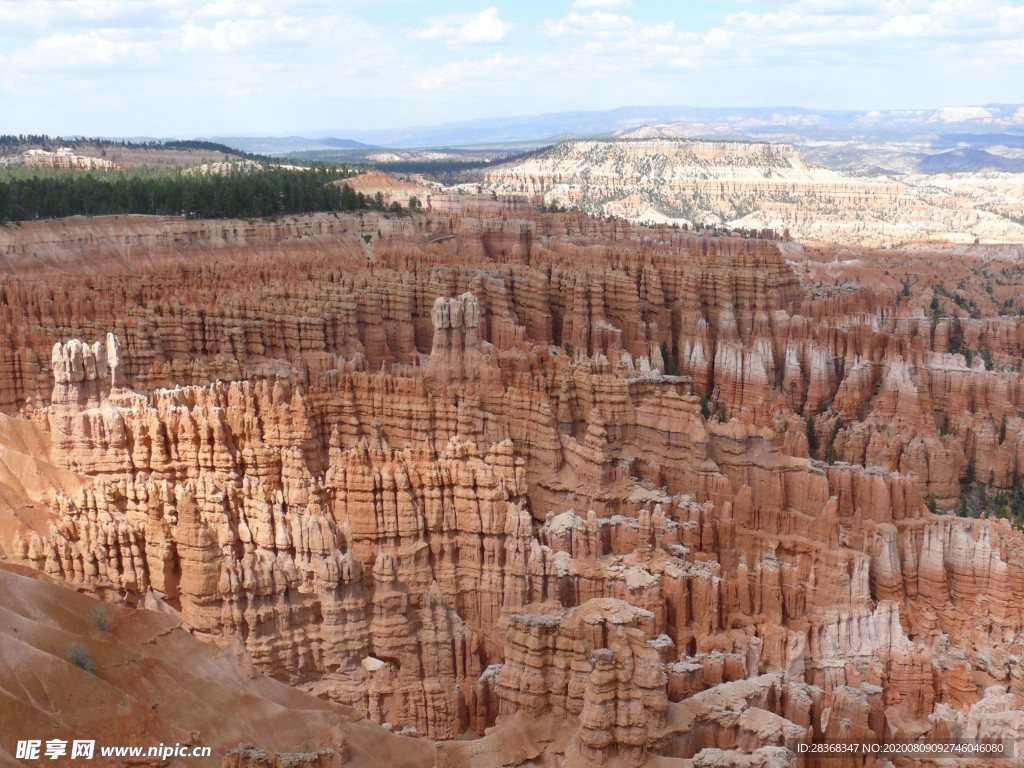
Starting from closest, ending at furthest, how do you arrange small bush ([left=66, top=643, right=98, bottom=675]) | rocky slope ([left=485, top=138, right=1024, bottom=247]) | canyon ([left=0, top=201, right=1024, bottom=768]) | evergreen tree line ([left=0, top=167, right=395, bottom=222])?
small bush ([left=66, top=643, right=98, bottom=675]) → canyon ([left=0, top=201, right=1024, bottom=768]) → evergreen tree line ([left=0, top=167, right=395, bottom=222]) → rocky slope ([left=485, top=138, right=1024, bottom=247])

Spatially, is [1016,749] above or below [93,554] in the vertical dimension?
below

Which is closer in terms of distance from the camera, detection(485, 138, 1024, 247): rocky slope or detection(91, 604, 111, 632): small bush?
detection(91, 604, 111, 632): small bush

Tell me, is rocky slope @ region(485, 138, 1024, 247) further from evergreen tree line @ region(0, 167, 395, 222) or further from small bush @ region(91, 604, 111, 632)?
small bush @ region(91, 604, 111, 632)

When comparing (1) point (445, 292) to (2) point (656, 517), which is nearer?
(2) point (656, 517)

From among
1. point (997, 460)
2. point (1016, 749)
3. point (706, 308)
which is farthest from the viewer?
point (706, 308)

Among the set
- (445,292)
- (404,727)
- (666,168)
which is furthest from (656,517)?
(666,168)

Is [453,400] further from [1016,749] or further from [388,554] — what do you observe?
[1016,749]

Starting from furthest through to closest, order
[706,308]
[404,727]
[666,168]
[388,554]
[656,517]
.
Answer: [666,168] < [706,308] < [656,517] < [388,554] < [404,727]

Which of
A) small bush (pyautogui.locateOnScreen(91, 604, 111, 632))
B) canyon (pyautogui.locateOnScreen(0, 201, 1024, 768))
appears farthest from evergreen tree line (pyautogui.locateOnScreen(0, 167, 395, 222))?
small bush (pyautogui.locateOnScreen(91, 604, 111, 632))
